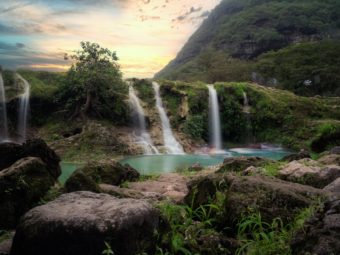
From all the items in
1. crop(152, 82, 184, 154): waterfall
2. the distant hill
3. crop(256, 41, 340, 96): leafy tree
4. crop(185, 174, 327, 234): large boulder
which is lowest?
crop(152, 82, 184, 154): waterfall

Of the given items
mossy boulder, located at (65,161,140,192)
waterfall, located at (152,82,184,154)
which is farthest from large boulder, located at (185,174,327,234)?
waterfall, located at (152,82,184,154)

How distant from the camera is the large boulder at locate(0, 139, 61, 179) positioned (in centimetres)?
1091

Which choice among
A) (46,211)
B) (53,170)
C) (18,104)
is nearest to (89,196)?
(46,211)

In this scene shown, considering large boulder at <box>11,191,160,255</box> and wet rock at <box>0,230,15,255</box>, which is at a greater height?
large boulder at <box>11,191,160,255</box>

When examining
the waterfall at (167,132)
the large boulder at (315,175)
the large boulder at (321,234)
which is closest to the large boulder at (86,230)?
the large boulder at (321,234)

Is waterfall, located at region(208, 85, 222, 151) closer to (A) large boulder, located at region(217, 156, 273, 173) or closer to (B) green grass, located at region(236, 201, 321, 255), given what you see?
(A) large boulder, located at region(217, 156, 273, 173)

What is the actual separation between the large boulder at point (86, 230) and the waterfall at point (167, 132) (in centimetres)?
2303

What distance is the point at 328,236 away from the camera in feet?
13.0

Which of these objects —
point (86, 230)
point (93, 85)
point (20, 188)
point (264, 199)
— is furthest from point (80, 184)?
point (93, 85)

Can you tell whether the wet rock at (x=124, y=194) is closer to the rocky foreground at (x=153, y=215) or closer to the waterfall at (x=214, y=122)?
the rocky foreground at (x=153, y=215)

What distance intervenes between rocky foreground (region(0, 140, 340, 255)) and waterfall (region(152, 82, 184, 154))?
1992cm

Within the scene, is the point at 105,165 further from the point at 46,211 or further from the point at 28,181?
the point at 46,211

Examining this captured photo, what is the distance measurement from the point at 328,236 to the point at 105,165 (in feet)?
27.3

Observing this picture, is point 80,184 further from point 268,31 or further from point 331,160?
point 268,31
